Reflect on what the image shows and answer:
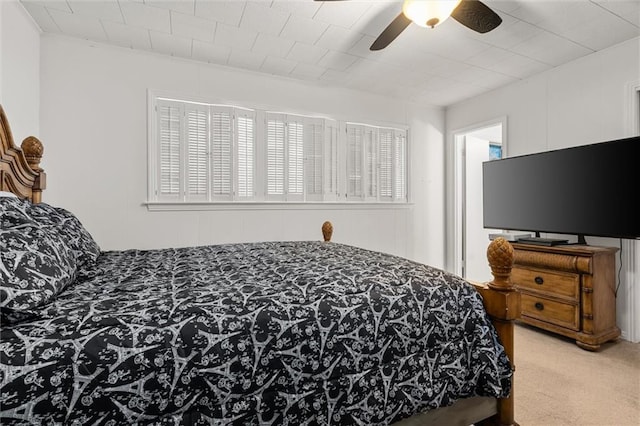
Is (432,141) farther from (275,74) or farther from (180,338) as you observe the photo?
(180,338)

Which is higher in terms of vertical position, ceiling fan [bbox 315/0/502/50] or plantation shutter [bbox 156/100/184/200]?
ceiling fan [bbox 315/0/502/50]

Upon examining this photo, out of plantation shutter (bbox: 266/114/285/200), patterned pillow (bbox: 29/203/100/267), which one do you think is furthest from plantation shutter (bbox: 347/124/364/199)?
patterned pillow (bbox: 29/203/100/267)

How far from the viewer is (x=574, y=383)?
2.08 meters

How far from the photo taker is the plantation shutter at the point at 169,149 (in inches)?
122

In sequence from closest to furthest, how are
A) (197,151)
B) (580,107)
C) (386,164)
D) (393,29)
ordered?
(393,29) < (580,107) < (197,151) < (386,164)

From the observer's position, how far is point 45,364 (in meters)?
0.79

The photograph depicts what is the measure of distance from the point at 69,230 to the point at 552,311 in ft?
12.1

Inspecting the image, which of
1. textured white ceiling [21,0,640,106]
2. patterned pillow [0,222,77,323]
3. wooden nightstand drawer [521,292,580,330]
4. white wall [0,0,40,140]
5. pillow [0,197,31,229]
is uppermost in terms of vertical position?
textured white ceiling [21,0,640,106]

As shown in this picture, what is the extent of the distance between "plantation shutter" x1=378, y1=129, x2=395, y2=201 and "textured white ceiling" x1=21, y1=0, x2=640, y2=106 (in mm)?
829

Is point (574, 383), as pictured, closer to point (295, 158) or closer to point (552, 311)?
point (552, 311)

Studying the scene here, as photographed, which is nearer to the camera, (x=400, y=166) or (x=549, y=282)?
(x=549, y=282)

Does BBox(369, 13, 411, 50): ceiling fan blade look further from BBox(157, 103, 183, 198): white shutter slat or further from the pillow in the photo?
the pillow

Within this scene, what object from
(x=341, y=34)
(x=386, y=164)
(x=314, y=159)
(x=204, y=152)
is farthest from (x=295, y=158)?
(x=341, y=34)

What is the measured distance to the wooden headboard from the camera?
190 centimetres
